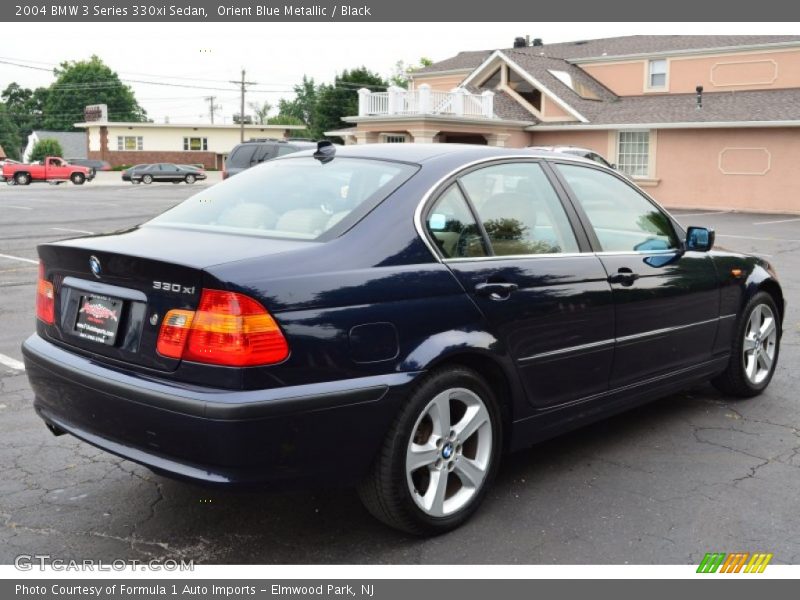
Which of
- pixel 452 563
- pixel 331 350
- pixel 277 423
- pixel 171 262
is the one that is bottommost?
pixel 452 563

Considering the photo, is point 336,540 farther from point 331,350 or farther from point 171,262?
point 171,262

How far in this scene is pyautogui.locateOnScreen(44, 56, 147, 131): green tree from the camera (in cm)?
10481

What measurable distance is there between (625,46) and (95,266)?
37.8 m

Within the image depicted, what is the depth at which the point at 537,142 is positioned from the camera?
1398 inches

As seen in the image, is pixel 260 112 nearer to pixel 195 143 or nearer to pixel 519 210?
pixel 195 143

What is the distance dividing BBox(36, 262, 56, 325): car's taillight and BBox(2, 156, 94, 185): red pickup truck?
4930cm

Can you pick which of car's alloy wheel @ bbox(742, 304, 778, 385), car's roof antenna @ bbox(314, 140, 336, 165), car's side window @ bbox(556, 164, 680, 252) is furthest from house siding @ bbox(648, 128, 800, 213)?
car's roof antenna @ bbox(314, 140, 336, 165)

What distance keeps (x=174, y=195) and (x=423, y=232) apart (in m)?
37.7

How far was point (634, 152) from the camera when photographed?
1288 inches

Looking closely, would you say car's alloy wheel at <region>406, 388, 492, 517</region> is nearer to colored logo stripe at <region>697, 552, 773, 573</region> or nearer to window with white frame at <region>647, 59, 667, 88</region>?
colored logo stripe at <region>697, 552, 773, 573</region>

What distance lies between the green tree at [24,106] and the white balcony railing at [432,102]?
89292 millimetres

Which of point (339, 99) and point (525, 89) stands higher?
point (339, 99)

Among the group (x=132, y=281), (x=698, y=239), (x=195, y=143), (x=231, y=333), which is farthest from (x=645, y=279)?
(x=195, y=143)

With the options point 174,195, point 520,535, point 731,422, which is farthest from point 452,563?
point 174,195
